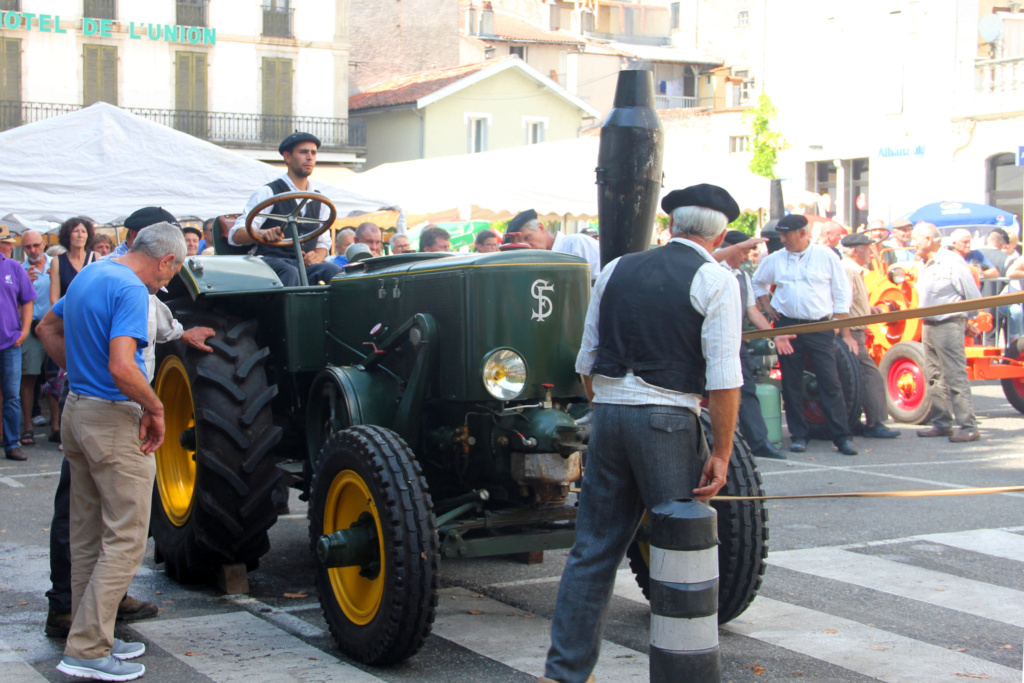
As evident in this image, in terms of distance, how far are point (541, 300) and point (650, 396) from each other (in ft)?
3.54

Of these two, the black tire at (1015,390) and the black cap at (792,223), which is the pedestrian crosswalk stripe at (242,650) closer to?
the black cap at (792,223)

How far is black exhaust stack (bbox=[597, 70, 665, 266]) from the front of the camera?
590 cm

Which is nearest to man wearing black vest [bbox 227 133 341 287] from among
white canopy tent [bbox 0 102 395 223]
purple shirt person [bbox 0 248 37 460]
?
purple shirt person [bbox 0 248 37 460]

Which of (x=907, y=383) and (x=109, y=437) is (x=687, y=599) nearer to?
(x=109, y=437)

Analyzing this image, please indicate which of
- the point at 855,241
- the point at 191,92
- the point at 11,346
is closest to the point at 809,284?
the point at 855,241

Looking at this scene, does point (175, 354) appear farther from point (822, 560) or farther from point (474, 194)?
point (474, 194)

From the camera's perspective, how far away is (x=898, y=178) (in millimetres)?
32250

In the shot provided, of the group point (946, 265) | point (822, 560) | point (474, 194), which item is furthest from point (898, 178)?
point (822, 560)

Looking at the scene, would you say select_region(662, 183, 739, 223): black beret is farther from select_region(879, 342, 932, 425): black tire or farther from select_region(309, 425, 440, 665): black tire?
select_region(879, 342, 932, 425): black tire

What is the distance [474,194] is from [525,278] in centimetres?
1064

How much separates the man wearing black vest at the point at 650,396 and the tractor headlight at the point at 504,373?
697mm

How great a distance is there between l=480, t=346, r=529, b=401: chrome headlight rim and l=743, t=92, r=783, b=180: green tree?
109 feet

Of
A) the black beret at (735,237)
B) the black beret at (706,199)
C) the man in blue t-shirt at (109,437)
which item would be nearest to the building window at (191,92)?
the black beret at (735,237)

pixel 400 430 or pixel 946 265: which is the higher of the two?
pixel 946 265
